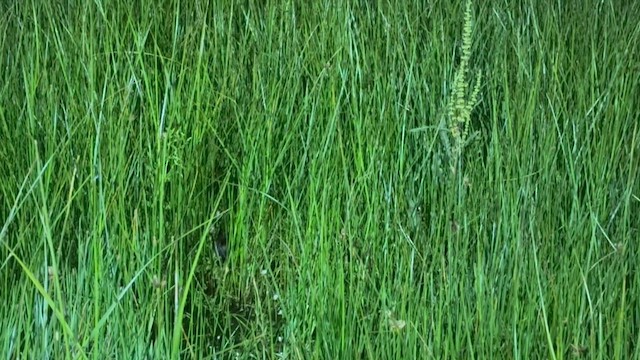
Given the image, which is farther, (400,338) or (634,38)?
(634,38)

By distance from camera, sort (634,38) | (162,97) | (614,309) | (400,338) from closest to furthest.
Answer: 1. (400,338)
2. (614,309)
3. (162,97)
4. (634,38)

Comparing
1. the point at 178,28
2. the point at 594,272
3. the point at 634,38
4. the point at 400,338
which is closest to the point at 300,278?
the point at 400,338

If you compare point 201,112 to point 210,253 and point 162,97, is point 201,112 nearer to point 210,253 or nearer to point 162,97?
point 162,97

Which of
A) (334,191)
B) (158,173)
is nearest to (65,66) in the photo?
(158,173)

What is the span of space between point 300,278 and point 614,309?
48cm

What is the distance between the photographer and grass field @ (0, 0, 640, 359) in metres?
1.18

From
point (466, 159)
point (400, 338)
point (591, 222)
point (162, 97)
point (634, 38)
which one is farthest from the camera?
point (634, 38)

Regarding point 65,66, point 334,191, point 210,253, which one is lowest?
point 210,253

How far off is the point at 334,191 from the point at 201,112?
351 millimetres

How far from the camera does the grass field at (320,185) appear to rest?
3.87 feet

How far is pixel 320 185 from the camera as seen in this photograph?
1545 mm

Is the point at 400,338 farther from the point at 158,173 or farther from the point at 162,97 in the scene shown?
the point at 162,97

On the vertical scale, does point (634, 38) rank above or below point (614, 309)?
above

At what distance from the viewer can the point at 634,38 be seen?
1946mm
